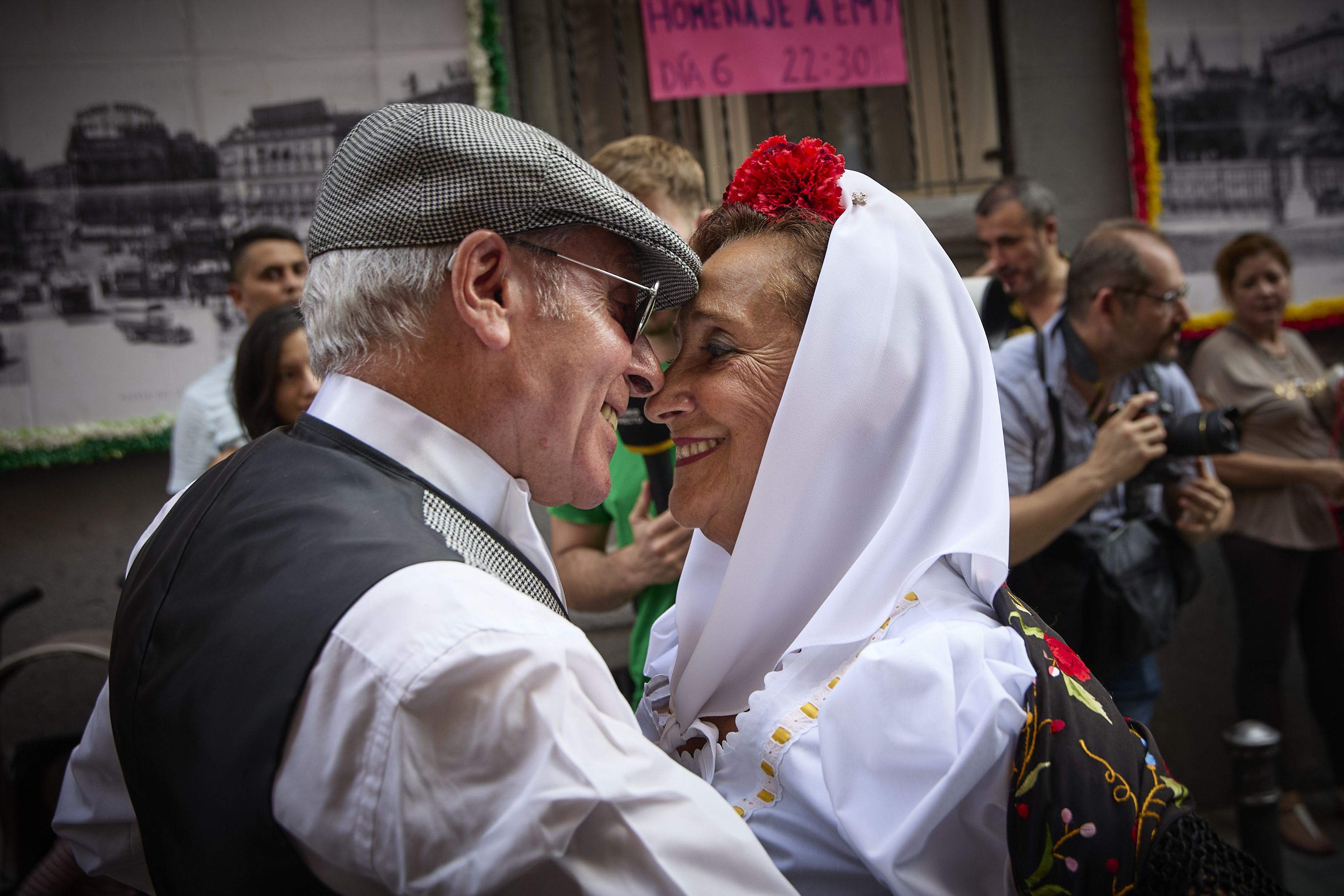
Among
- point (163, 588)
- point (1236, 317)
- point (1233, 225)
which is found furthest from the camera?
point (1233, 225)

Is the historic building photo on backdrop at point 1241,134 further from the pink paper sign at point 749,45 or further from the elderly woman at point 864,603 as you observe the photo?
the elderly woman at point 864,603

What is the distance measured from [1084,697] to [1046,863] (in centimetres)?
23

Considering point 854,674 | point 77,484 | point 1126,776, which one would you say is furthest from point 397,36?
point 1126,776

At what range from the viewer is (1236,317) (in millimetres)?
4242

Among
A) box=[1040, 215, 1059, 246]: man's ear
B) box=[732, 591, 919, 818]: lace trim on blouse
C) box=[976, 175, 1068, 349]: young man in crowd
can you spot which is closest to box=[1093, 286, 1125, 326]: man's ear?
box=[976, 175, 1068, 349]: young man in crowd

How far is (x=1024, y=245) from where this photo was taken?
3672 millimetres

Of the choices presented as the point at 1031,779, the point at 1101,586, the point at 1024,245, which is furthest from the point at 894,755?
the point at 1024,245

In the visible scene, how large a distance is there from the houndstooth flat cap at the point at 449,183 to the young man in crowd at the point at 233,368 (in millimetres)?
2156

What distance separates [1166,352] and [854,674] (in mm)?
2241

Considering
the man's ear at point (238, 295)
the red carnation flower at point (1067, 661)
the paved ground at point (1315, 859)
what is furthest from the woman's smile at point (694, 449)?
the paved ground at point (1315, 859)

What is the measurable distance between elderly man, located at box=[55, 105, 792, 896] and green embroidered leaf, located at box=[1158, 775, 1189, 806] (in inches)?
24.4

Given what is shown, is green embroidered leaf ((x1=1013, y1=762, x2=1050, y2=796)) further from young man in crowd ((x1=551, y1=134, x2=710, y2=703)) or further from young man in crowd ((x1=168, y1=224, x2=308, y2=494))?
young man in crowd ((x1=168, y1=224, x2=308, y2=494))

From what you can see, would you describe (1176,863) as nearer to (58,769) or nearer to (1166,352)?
(1166,352)

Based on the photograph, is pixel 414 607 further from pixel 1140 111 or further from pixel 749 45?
pixel 1140 111
